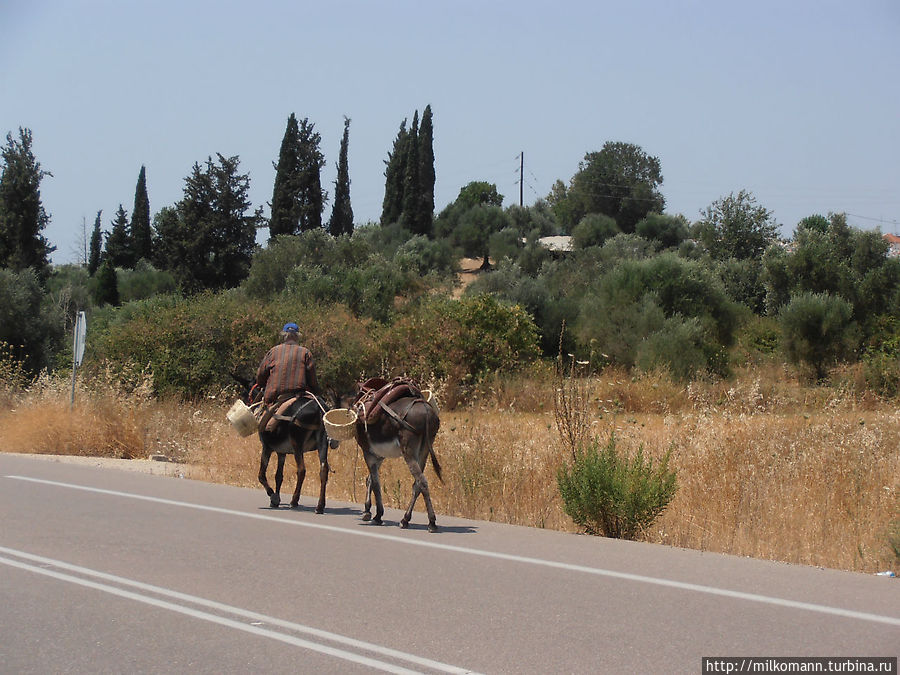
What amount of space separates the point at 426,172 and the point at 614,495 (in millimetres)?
71323

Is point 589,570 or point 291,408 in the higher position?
point 291,408

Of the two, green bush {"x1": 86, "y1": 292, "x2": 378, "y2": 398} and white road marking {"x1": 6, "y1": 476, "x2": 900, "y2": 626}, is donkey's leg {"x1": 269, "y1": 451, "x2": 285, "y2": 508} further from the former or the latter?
green bush {"x1": 86, "y1": 292, "x2": 378, "y2": 398}

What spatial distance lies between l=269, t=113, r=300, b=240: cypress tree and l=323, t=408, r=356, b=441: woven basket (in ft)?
187

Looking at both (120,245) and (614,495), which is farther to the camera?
(120,245)

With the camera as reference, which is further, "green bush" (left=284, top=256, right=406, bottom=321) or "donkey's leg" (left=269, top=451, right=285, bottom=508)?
"green bush" (left=284, top=256, right=406, bottom=321)

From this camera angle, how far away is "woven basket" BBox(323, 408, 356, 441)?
11555 millimetres

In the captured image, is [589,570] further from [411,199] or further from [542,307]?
[411,199]

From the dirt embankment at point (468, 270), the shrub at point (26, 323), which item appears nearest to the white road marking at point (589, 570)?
the shrub at point (26, 323)

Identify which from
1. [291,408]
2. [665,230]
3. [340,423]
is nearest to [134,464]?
[291,408]

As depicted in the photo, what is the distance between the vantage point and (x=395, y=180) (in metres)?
85.1

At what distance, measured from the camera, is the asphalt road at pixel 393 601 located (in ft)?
21.0

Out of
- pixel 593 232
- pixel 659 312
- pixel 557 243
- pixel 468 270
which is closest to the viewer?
pixel 659 312

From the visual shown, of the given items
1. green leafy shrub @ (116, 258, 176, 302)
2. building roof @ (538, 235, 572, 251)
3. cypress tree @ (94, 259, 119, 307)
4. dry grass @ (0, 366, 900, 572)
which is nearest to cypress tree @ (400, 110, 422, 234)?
building roof @ (538, 235, 572, 251)

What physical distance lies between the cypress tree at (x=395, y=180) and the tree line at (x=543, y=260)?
15cm
